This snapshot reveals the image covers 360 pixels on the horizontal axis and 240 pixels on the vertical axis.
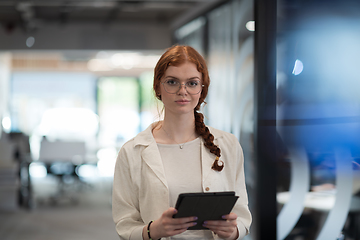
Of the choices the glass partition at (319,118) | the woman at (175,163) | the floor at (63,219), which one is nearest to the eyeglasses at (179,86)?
the woman at (175,163)

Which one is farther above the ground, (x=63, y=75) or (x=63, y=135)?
(x=63, y=75)

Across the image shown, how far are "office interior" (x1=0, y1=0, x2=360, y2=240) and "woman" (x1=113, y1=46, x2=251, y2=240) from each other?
24 cm

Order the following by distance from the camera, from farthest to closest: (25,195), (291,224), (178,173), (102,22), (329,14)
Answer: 1. (102,22)
2. (25,195)
3. (291,224)
4. (329,14)
5. (178,173)

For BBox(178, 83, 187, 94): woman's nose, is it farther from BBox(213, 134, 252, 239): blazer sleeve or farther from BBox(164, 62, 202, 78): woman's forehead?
BBox(213, 134, 252, 239): blazer sleeve

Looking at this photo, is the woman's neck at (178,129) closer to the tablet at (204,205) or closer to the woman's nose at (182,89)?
→ the woman's nose at (182,89)

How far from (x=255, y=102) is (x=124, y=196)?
Result: 6.42ft

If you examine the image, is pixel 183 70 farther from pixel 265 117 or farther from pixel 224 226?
pixel 265 117

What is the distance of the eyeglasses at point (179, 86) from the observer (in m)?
1.47

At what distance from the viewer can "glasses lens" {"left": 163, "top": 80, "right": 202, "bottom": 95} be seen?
147 centimetres

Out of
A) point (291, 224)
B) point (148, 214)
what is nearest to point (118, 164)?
point (148, 214)

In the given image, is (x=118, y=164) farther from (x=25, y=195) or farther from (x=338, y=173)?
(x=25, y=195)

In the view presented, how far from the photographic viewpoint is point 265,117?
10.3 ft

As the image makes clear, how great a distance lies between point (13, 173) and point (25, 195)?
0.48m

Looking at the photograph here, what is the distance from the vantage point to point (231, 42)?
431 cm
